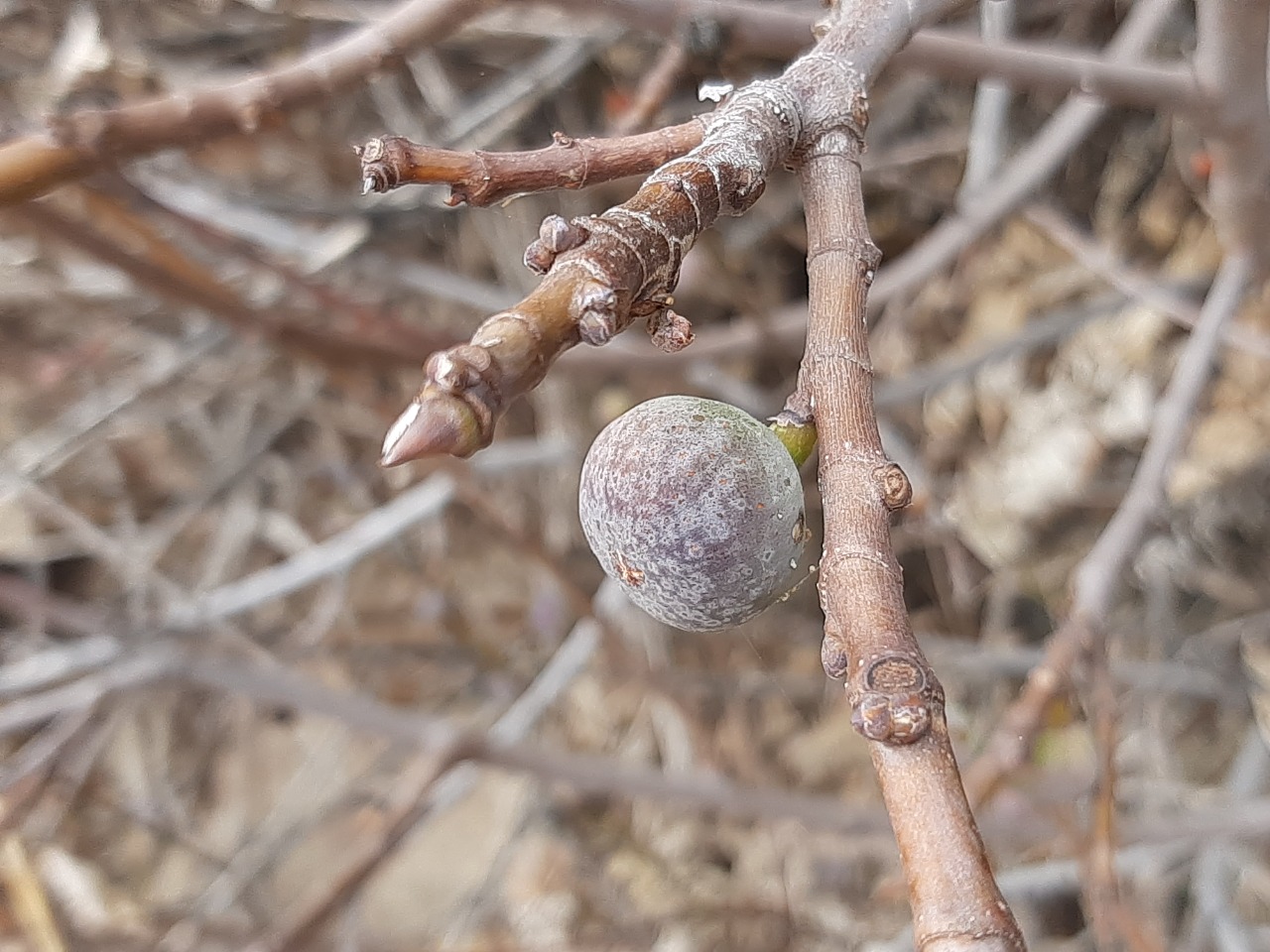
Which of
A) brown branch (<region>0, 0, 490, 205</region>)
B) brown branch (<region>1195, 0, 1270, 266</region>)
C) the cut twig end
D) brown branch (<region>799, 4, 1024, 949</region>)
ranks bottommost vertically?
brown branch (<region>799, 4, 1024, 949</region>)

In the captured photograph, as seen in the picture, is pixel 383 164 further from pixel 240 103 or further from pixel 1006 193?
pixel 1006 193

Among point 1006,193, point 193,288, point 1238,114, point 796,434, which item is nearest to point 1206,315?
point 1238,114

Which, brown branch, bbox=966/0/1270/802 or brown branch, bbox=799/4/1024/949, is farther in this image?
brown branch, bbox=966/0/1270/802

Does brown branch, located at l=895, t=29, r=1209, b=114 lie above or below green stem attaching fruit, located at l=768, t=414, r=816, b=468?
above

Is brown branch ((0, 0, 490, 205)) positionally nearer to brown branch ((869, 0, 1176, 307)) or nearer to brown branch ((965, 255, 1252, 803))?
brown branch ((965, 255, 1252, 803))

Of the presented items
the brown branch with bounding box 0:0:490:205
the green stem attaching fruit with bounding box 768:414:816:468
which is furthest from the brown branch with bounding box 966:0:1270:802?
the brown branch with bounding box 0:0:490:205

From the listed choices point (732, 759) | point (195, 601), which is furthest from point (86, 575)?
A: point (732, 759)

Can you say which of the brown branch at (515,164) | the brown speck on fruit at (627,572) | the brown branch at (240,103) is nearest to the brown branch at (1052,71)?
the brown branch at (240,103)
